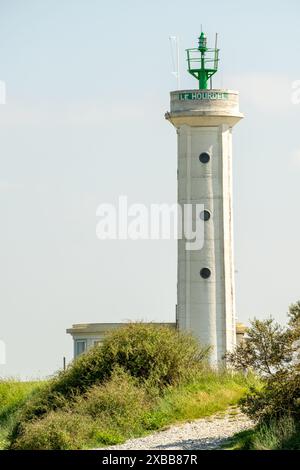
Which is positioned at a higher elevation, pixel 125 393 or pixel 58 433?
pixel 125 393

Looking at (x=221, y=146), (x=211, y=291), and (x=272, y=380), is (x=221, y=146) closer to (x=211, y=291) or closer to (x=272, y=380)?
(x=211, y=291)

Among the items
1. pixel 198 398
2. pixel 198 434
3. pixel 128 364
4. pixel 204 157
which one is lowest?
pixel 198 434

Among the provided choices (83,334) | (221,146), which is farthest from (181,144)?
(83,334)

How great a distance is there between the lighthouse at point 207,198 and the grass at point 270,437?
22.8 metres

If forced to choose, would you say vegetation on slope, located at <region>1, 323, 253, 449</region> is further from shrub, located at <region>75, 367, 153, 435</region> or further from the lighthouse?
the lighthouse

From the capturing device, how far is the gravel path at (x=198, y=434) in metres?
36.5

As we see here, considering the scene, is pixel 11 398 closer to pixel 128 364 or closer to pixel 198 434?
pixel 128 364

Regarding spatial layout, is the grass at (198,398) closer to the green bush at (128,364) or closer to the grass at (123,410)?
the grass at (123,410)

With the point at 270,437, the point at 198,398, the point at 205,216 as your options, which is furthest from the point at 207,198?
the point at 270,437

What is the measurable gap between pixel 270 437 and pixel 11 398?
16.7m

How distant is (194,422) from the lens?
40.2 m

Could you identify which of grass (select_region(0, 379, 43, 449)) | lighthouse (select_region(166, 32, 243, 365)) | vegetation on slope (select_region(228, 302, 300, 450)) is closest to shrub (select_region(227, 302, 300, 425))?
vegetation on slope (select_region(228, 302, 300, 450))

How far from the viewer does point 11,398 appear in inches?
1981
